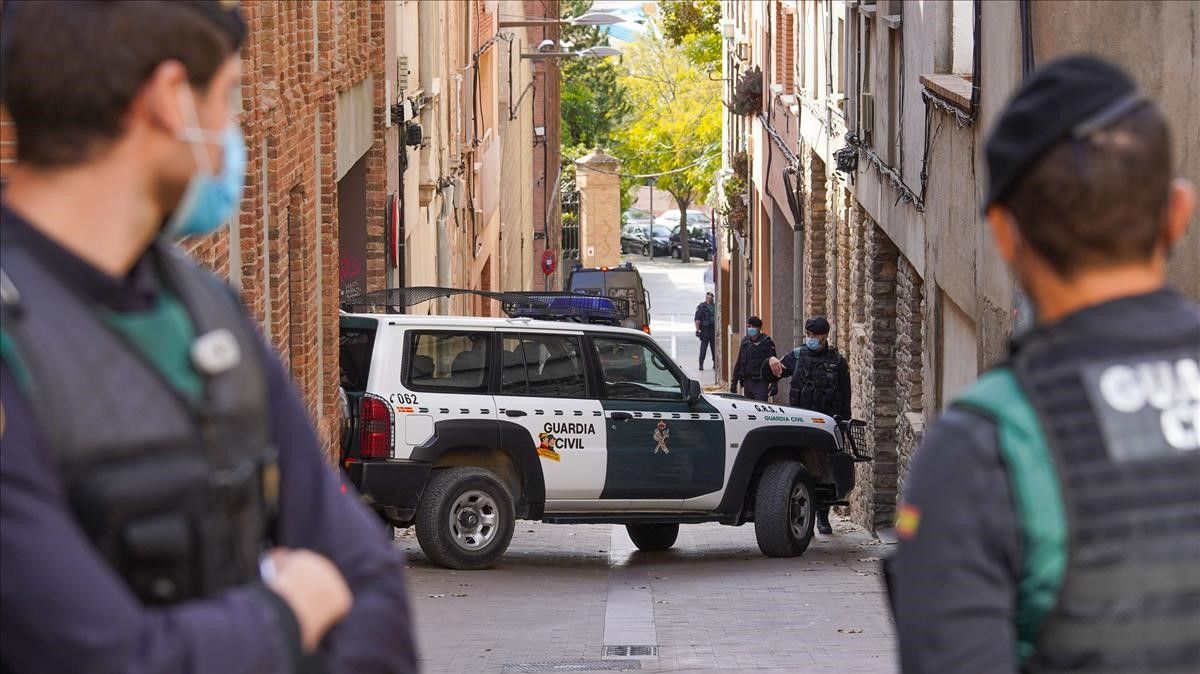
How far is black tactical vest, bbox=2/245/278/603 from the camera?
7.67 feet

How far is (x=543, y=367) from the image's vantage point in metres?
14.1

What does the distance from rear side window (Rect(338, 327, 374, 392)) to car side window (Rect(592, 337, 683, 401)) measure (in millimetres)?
1808

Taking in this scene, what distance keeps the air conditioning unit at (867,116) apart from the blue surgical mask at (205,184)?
55.4ft

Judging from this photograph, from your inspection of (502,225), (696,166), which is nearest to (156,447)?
(502,225)

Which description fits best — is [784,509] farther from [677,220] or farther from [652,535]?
[677,220]

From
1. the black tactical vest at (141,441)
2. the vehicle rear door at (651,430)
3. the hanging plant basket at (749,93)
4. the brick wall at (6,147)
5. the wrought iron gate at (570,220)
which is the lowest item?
the vehicle rear door at (651,430)

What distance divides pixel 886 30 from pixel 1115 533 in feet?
52.3

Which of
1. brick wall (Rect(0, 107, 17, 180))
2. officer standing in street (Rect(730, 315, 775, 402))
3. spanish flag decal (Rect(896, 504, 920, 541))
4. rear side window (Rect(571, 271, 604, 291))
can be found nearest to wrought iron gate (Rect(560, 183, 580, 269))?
rear side window (Rect(571, 271, 604, 291))

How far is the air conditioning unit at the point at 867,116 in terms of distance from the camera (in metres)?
19.0

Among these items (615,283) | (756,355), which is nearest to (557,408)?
(756,355)

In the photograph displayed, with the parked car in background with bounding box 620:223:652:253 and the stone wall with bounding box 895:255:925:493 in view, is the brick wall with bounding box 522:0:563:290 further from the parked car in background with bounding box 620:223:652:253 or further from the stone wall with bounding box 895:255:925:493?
the stone wall with bounding box 895:255:925:493

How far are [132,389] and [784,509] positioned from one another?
41.8 ft

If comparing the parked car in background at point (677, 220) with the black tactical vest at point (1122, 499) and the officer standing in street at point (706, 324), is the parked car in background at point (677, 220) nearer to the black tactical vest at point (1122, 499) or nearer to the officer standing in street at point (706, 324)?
the officer standing in street at point (706, 324)

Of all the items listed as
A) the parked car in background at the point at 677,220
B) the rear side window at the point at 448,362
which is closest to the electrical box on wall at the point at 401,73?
the rear side window at the point at 448,362
